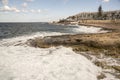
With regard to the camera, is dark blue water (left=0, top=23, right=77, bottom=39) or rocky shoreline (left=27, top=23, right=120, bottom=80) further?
dark blue water (left=0, top=23, right=77, bottom=39)

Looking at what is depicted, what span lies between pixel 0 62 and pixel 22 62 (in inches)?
63.3

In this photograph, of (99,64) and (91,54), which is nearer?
(99,64)

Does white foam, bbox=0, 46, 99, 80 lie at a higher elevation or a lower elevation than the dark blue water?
higher

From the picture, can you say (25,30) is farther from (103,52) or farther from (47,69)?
(47,69)

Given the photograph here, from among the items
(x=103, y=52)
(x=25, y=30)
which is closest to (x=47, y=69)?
(x=103, y=52)

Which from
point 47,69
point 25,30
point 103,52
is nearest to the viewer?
point 47,69

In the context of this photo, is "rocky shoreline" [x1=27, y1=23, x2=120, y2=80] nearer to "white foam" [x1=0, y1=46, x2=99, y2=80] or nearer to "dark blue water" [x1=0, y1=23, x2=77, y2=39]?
"white foam" [x1=0, y1=46, x2=99, y2=80]

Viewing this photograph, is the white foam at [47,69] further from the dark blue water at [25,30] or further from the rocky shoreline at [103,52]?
the dark blue water at [25,30]

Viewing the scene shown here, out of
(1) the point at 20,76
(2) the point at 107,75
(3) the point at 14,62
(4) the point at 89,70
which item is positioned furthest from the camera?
(3) the point at 14,62

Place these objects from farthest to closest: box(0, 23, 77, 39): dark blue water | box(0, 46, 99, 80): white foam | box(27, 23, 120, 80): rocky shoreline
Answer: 1. box(0, 23, 77, 39): dark blue water
2. box(27, 23, 120, 80): rocky shoreline
3. box(0, 46, 99, 80): white foam

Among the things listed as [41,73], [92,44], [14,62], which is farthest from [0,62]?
[92,44]

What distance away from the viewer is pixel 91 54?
49.4 feet

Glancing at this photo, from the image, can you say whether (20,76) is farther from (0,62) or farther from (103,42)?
(103,42)

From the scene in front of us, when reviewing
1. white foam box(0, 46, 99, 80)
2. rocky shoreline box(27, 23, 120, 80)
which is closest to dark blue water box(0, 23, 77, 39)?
rocky shoreline box(27, 23, 120, 80)
